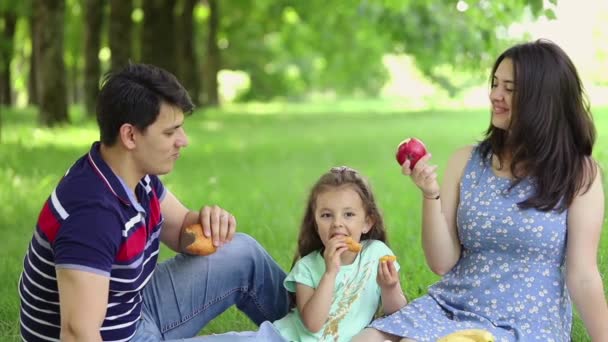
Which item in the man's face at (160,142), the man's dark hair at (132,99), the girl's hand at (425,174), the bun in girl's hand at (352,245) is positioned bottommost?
the bun in girl's hand at (352,245)

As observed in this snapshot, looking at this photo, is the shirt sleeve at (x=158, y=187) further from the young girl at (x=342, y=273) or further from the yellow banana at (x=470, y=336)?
the yellow banana at (x=470, y=336)

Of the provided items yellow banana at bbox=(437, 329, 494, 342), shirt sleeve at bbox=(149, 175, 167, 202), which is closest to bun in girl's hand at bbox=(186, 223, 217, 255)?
shirt sleeve at bbox=(149, 175, 167, 202)

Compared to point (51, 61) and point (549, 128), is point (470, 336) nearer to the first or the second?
point (549, 128)

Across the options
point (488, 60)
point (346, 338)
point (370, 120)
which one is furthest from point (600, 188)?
point (370, 120)

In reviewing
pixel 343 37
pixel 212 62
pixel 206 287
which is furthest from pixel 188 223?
pixel 212 62

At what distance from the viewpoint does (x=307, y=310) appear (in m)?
4.09

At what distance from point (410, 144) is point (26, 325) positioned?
1.59 m

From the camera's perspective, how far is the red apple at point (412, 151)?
156 inches

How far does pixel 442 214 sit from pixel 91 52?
64.3ft

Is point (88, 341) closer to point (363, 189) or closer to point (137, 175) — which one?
point (137, 175)

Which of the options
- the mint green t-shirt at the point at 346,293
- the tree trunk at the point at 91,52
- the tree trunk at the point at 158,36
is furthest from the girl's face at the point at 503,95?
the tree trunk at the point at 158,36

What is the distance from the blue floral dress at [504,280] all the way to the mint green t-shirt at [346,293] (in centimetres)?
18

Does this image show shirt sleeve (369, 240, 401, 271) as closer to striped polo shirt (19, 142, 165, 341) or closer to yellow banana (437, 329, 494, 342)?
yellow banana (437, 329, 494, 342)

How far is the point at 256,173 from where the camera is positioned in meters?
12.1
